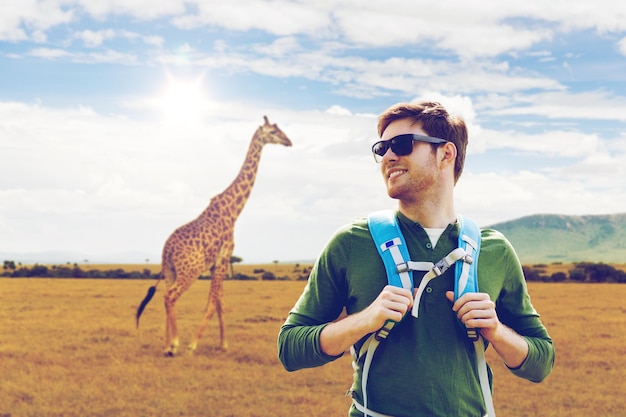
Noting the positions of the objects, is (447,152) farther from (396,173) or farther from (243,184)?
(243,184)

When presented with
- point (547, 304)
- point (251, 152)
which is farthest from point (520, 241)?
point (251, 152)

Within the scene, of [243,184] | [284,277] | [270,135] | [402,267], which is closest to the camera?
[402,267]

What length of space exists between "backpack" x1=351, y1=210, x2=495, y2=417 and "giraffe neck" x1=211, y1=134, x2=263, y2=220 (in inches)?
509

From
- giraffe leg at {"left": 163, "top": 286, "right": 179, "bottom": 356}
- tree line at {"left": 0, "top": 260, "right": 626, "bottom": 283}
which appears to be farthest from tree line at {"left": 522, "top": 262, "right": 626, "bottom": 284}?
giraffe leg at {"left": 163, "top": 286, "right": 179, "bottom": 356}

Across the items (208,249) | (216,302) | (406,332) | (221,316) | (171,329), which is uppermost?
(208,249)

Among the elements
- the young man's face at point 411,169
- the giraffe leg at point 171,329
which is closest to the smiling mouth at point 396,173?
the young man's face at point 411,169

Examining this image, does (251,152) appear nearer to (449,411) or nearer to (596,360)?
(596,360)

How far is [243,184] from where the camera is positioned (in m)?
15.5

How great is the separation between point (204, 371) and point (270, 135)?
5851mm

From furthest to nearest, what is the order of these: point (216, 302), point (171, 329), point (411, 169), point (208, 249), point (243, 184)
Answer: point (243, 184) < point (208, 249) < point (216, 302) < point (171, 329) < point (411, 169)

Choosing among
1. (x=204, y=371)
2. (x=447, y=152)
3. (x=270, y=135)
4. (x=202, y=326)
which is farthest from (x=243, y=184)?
(x=447, y=152)

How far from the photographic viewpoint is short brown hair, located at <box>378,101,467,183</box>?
94.5 inches

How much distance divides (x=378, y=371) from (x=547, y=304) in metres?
22.2

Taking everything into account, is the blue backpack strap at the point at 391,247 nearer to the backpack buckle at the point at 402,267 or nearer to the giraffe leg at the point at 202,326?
the backpack buckle at the point at 402,267
